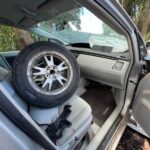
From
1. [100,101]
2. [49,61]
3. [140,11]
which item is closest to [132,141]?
[100,101]

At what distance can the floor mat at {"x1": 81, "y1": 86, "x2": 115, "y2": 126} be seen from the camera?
2572 mm

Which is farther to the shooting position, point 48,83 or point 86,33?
point 86,33

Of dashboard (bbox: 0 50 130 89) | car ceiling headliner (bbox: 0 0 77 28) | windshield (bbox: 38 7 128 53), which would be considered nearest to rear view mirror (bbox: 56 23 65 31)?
windshield (bbox: 38 7 128 53)

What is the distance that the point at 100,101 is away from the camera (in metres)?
2.90

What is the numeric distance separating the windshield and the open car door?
1.42 ft

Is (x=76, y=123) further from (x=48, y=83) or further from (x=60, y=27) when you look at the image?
(x=60, y=27)

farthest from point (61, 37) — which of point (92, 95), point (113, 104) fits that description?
point (113, 104)

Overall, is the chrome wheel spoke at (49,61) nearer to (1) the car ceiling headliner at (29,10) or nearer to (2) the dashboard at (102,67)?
(1) the car ceiling headliner at (29,10)

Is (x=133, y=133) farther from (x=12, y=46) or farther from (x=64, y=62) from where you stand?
(x=12, y=46)

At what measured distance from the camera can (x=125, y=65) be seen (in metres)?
2.33

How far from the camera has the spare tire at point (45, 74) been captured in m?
1.43

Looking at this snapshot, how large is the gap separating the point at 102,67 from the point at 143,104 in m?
0.68

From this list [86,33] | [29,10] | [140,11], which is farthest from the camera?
[140,11]

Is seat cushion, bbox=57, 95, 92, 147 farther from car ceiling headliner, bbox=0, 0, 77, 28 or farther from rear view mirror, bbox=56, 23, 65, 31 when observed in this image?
rear view mirror, bbox=56, 23, 65, 31
